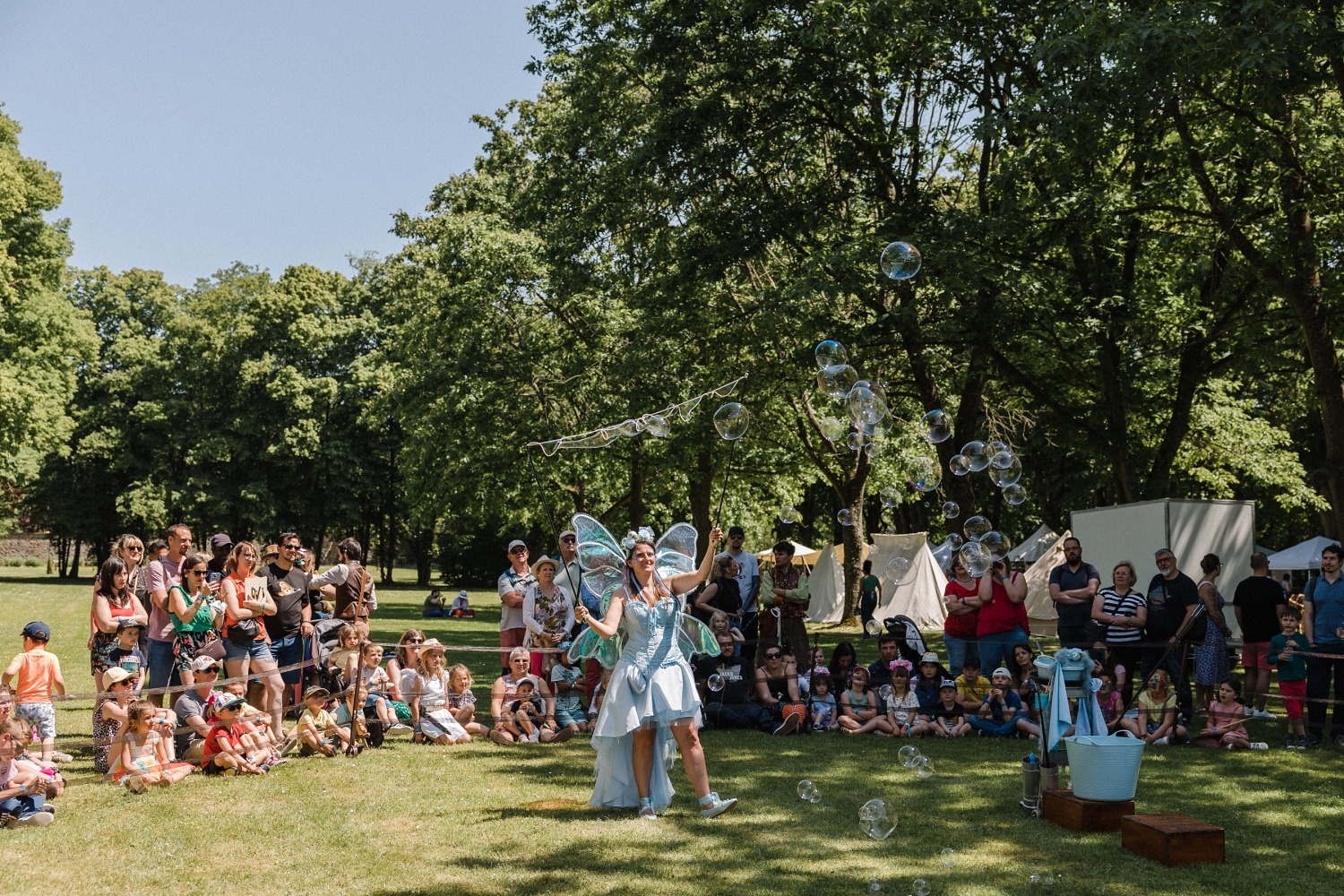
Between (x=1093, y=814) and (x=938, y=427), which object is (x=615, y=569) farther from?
(x=938, y=427)

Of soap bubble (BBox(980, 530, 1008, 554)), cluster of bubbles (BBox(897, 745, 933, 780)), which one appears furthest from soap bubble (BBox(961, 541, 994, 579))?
cluster of bubbles (BBox(897, 745, 933, 780))

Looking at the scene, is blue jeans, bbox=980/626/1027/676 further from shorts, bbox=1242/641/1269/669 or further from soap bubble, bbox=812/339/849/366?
soap bubble, bbox=812/339/849/366

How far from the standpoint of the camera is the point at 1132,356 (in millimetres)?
21781

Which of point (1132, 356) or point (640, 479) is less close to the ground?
point (1132, 356)

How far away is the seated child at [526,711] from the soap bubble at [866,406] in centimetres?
418

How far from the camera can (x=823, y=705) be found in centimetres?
1187

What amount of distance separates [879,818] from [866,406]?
471 centimetres

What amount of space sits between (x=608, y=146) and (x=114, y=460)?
120 feet

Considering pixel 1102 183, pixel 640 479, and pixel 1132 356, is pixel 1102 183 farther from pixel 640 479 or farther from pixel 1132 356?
pixel 640 479

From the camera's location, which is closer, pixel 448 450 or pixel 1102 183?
pixel 1102 183

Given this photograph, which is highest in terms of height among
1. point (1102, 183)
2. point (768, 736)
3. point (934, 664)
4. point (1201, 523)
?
point (1102, 183)

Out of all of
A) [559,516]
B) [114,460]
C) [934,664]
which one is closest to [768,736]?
[934,664]

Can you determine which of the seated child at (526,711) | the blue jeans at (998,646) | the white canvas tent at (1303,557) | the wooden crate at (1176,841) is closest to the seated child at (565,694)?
the seated child at (526,711)

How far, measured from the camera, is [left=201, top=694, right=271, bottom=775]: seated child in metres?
9.27
